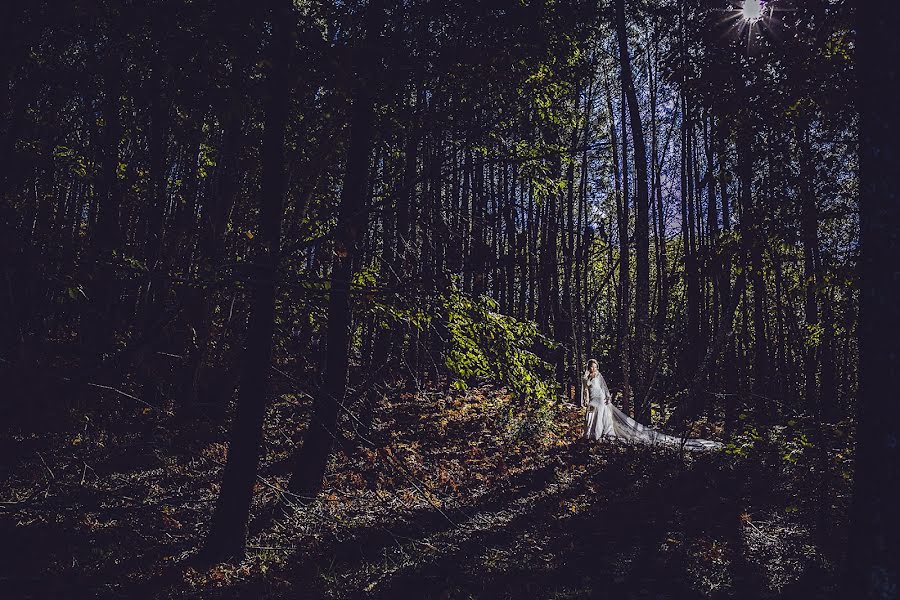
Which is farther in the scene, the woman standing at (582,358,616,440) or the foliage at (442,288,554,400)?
the woman standing at (582,358,616,440)

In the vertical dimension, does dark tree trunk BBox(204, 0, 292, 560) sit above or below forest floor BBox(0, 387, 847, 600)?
above

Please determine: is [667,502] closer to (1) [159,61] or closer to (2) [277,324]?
(2) [277,324]

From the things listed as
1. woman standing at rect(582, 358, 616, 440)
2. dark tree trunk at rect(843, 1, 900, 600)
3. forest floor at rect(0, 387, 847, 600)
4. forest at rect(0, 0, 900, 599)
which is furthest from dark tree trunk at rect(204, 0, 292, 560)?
woman standing at rect(582, 358, 616, 440)

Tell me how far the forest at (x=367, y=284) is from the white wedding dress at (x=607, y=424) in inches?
71.3

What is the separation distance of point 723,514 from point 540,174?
5.89 metres

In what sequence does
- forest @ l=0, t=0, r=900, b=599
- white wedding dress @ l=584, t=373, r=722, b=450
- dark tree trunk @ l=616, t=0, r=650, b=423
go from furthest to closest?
dark tree trunk @ l=616, t=0, r=650, b=423 < white wedding dress @ l=584, t=373, r=722, b=450 < forest @ l=0, t=0, r=900, b=599

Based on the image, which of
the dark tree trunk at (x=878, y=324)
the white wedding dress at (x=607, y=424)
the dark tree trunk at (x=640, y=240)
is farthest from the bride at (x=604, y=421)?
the dark tree trunk at (x=878, y=324)

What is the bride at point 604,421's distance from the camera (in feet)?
40.2

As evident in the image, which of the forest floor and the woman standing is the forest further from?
the woman standing

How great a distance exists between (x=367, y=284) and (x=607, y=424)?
8.57 m

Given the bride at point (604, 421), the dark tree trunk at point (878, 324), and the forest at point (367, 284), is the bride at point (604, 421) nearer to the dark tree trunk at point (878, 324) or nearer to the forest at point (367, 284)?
the forest at point (367, 284)

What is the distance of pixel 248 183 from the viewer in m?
6.59

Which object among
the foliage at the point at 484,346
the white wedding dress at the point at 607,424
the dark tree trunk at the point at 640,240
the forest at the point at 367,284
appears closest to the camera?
the forest at the point at 367,284

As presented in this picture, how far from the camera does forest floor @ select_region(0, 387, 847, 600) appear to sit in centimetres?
579
